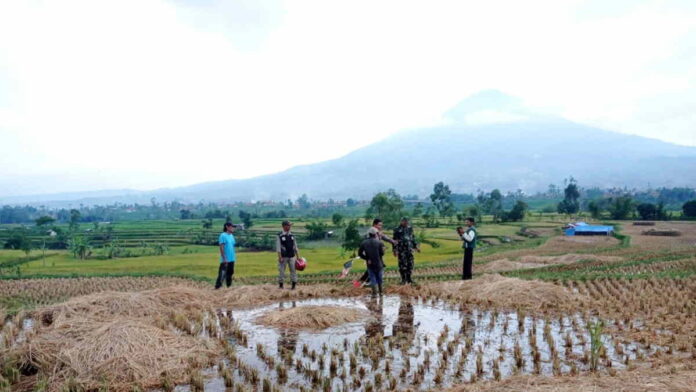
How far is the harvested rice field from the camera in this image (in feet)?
19.7

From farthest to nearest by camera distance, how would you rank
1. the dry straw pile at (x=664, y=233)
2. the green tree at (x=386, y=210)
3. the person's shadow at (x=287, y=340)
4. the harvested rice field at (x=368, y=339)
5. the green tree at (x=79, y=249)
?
the green tree at (x=386, y=210) → the dry straw pile at (x=664, y=233) → the green tree at (x=79, y=249) → the person's shadow at (x=287, y=340) → the harvested rice field at (x=368, y=339)

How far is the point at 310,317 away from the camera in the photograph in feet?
29.2

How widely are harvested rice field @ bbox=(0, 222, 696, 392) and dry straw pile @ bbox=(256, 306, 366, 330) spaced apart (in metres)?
0.03

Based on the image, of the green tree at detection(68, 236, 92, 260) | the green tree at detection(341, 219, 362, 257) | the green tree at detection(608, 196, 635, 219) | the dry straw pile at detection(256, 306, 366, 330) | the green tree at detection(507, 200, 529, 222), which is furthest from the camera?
the green tree at detection(507, 200, 529, 222)

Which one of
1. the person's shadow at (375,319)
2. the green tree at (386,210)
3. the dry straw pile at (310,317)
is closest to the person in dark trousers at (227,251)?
the dry straw pile at (310,317)

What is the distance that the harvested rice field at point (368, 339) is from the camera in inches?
236

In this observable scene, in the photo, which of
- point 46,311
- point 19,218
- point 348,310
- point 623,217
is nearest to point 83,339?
point 46,311

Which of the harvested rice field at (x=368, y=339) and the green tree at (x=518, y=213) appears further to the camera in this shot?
the green tree at (x=518, y=213)

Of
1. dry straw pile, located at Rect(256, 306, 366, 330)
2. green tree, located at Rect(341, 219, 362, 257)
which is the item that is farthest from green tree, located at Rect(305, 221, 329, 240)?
dry straw pile, located at Rect(256, 306, 366, 330)

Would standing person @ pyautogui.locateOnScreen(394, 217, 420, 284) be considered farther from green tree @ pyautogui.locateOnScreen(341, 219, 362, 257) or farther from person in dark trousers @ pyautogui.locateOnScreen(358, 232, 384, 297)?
green tree @ pyautogui.locateOnScreen(341, 219, 362, 257)

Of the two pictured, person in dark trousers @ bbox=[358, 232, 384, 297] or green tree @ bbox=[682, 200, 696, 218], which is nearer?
person in dark trousers @ bbox=[358, 232, 384, 297]

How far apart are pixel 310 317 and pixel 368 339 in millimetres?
1491

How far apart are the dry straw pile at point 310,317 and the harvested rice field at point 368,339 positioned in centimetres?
3

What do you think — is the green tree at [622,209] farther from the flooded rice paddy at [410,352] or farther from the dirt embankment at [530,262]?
the flooded rice paddy at [410,352]
